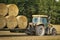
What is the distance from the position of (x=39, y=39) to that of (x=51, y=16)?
465 millimetres

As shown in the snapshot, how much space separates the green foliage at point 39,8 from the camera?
8.26 ft

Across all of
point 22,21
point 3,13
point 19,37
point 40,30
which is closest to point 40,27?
point 40,30

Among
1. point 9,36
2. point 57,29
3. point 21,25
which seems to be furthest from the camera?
point 57,29

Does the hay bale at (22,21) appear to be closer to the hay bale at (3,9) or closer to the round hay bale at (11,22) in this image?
the round hay bale at (11,22)

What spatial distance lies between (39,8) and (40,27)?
293 millimetres

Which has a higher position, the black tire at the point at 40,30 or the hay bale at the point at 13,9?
the hay bale at the point at 13,9

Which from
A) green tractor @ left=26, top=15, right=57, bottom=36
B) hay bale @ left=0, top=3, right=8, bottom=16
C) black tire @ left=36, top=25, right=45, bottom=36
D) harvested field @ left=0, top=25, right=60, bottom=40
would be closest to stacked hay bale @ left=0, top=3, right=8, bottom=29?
hay bale @ left=0, top=3, right=8, bottom=16

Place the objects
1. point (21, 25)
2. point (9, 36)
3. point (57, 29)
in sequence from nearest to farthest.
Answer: point (9, 36) < point (21, 25) < point (57, 29)

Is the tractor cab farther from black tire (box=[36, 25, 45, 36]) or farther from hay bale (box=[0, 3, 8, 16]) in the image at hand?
hay bale (box=[0, 3, 8, 16])

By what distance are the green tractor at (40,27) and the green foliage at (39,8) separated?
0.11 metres

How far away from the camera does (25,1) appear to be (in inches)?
100

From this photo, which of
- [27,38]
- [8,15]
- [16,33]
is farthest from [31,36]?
[8,15]

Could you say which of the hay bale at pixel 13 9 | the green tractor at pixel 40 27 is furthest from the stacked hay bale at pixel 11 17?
the green tractor at pixel 40 27

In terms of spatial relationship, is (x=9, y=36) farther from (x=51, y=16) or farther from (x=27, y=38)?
(x=51, y=16)
